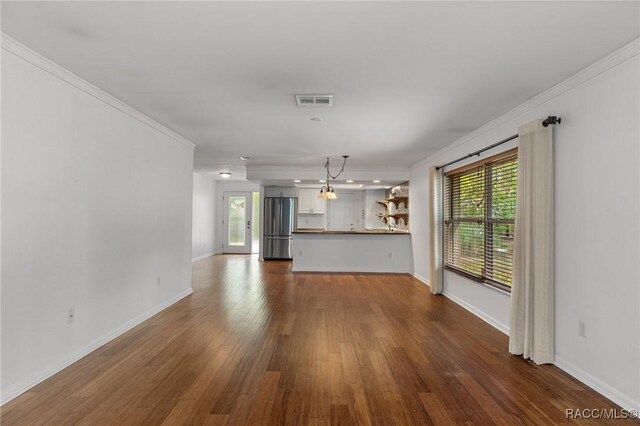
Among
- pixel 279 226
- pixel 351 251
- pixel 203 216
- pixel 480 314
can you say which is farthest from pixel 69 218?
pixel 203 216

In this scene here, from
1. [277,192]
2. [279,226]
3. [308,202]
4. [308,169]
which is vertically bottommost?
[279,226]

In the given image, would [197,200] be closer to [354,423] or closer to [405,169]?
[405,169]

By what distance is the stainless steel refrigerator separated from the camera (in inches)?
373

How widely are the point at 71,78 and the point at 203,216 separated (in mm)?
7280

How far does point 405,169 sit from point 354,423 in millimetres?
6243

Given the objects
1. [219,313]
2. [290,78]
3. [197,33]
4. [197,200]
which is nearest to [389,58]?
[290,78]

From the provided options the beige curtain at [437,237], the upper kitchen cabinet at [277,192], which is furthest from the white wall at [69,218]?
the upper kitchen cabinet at [277,192]

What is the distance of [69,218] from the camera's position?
277 centimetres

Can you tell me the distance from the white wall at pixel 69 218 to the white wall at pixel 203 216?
202 inches

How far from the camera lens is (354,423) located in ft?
6.52

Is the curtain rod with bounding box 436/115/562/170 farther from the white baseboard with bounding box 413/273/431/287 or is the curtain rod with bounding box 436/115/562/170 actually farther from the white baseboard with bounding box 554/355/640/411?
the white baseboard with bounding box 413/273/431/287

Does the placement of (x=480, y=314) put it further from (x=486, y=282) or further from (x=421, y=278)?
(x=421, y=278)

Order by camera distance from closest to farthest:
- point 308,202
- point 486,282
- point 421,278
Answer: point 486,282 < point 421,278 < point 308,202

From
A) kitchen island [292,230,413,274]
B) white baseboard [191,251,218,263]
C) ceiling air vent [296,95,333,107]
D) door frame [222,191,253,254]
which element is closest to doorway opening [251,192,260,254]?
door frame [222,191,253,254]
